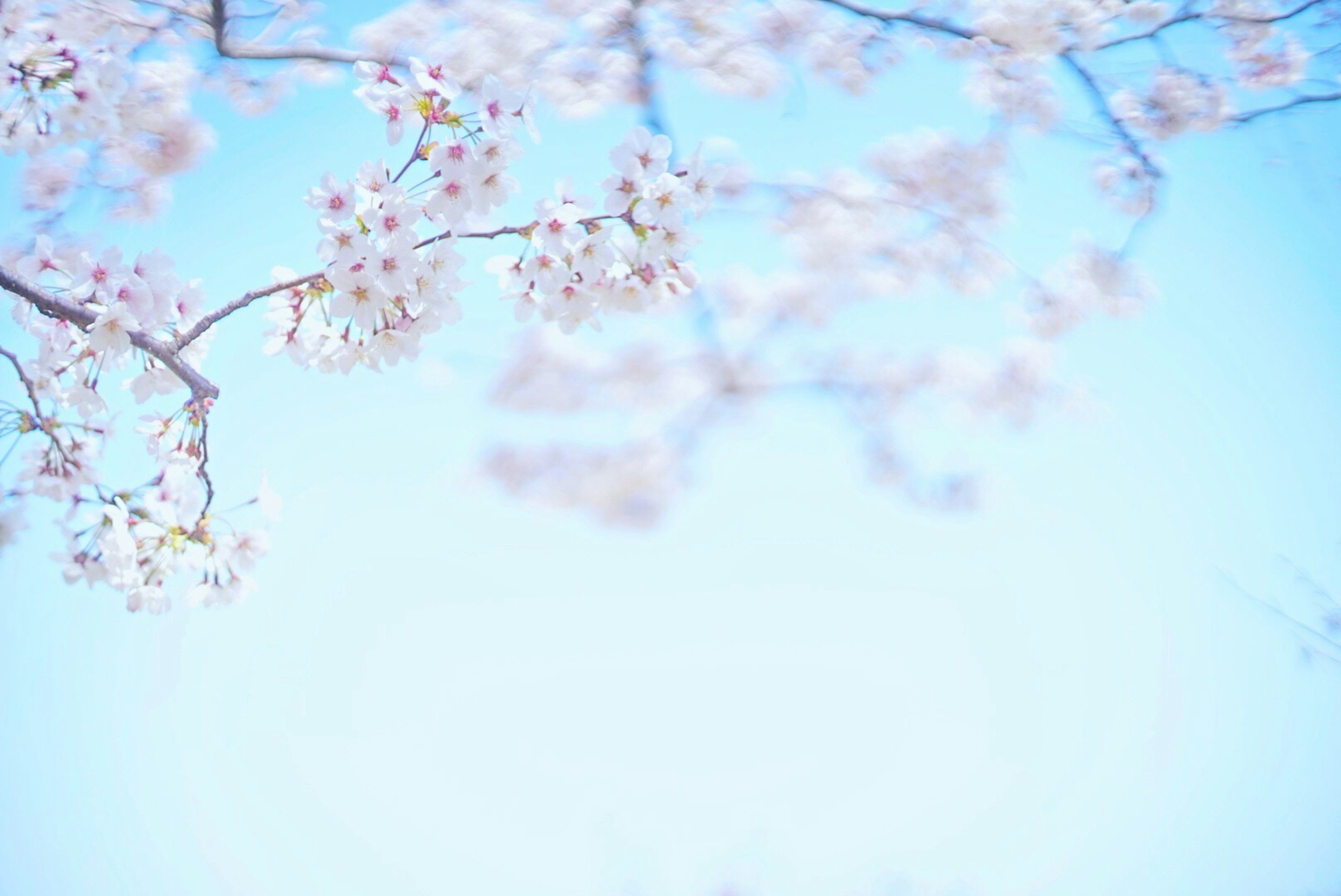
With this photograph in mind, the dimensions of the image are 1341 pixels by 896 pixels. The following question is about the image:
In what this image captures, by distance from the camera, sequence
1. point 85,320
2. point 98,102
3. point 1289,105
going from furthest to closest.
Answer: point 1289,105
point 98,102
point 85,320

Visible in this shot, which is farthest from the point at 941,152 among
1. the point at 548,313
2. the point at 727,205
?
the point at 548,313

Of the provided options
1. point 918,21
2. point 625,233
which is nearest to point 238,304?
point 625,233

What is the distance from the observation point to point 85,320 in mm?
750

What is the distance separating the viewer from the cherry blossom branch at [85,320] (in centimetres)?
74

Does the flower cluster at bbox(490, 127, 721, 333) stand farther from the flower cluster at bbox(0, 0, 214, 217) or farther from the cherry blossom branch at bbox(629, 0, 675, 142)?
the cherry blossom branch at bbox(629, 0, 675, 142)

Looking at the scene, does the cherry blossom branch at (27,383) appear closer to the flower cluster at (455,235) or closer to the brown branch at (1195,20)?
the flower cluster at (455,235)

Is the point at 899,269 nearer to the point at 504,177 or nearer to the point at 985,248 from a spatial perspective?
the point at 985,248

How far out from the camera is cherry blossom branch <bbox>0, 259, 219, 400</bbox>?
738 millimetres

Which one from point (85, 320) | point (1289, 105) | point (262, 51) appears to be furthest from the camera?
point (1289, 105)

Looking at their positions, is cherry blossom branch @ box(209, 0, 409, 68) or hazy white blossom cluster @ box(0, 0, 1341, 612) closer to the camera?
hazy white blossom cluster @ box(0, 0, 1341, 612)

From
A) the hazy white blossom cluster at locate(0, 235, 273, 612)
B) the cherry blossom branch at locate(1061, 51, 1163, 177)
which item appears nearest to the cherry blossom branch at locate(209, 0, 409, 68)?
the hazy white blossom cluster at locate(0, 235, 273, 612)

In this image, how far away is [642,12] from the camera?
191cm

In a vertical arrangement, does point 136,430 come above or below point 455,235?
below

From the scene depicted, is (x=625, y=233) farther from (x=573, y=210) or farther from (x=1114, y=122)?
(x=1114, y=122)
